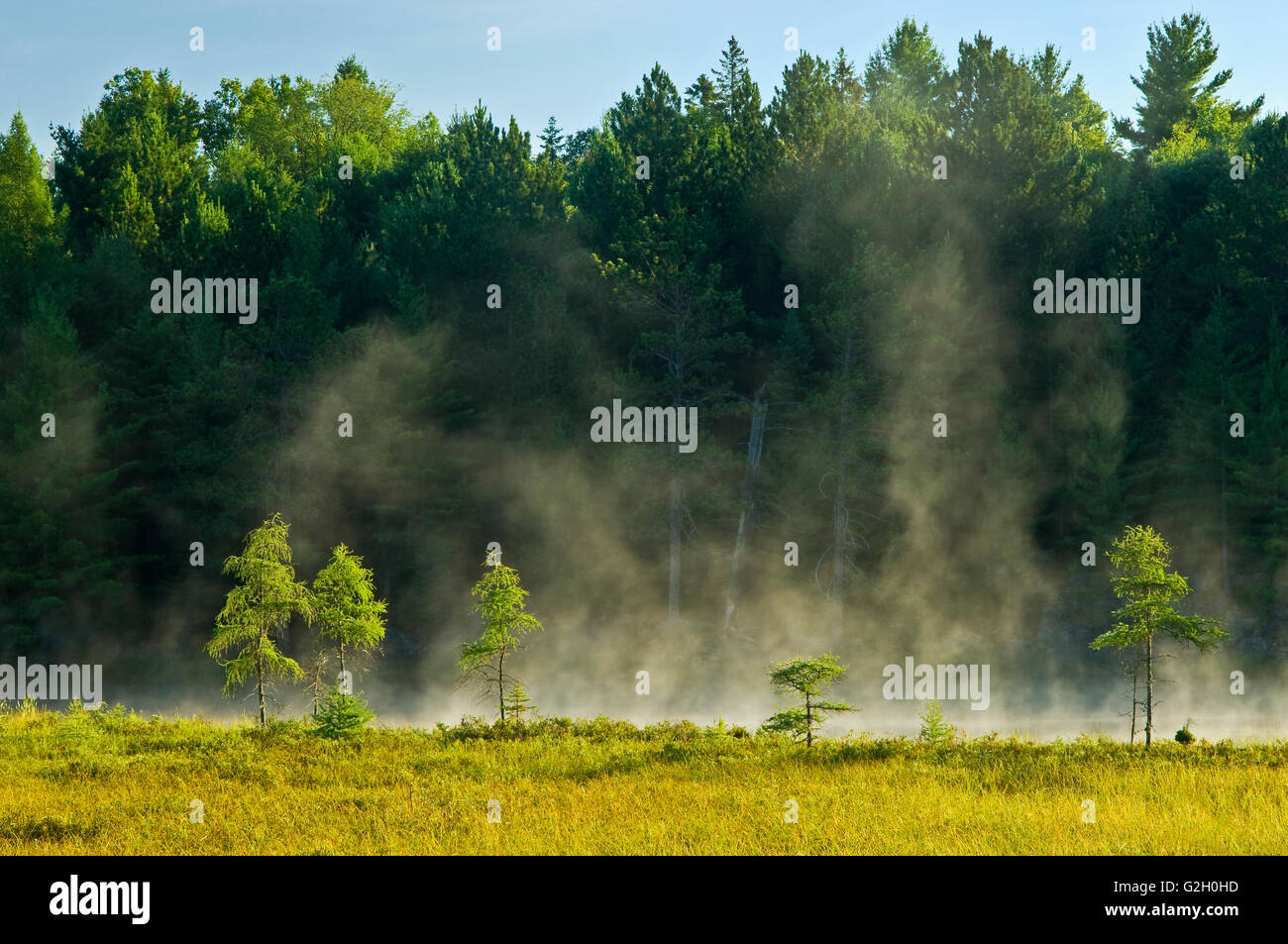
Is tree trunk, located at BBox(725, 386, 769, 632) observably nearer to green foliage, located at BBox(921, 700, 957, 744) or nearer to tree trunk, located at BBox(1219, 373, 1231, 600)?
tree trunk, located at BBox(1219, 373, 1231, 600)

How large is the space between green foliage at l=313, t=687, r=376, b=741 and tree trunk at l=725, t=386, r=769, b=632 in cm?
1839

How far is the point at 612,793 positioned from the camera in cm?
1522

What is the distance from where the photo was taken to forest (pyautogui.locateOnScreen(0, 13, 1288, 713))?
35.6 metres

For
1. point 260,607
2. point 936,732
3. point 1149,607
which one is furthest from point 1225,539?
point 260,607

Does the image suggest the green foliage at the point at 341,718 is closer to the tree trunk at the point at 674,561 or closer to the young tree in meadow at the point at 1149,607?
the young tree in meadow at the point at 1149,607

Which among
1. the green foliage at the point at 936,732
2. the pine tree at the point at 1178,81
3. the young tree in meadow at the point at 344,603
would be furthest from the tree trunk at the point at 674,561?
the pine tree at the point at 1178,81

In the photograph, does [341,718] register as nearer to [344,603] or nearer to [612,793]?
[344,603]

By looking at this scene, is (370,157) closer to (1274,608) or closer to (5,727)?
(5,727)

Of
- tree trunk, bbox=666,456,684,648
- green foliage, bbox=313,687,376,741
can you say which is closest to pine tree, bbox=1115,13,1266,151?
tree trunk, bbox=666,456,684,648

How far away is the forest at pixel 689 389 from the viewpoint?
3562 centimetres

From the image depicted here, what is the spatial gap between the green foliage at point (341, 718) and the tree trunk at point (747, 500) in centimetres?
1839

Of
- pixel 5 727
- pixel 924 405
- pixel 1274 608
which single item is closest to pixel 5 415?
pixel 5 727

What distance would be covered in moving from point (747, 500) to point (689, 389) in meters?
4.26

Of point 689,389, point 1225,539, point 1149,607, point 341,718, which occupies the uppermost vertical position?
point 689,389
